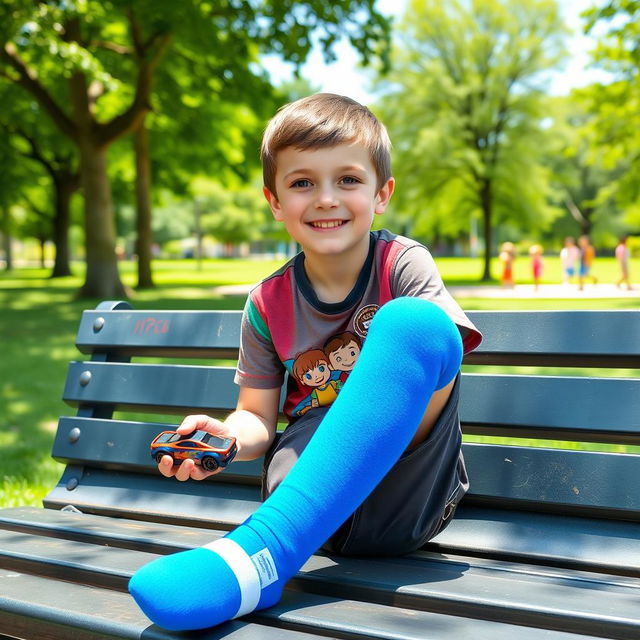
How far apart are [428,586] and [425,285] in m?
0.65

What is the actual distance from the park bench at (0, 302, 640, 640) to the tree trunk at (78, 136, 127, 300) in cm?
1397

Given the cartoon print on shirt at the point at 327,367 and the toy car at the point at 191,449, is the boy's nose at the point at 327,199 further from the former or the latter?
the toy car at the point at 191,449

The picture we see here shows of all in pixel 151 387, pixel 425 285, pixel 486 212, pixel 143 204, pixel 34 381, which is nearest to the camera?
pixel 425 285

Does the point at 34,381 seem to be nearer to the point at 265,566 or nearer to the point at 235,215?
the point at 265,566

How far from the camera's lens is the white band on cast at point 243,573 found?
160 centimetres

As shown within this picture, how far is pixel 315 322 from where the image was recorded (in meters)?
2.17

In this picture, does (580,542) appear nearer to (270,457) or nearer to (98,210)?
(270,457)

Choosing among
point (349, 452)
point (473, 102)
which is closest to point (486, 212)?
point (473, 102)

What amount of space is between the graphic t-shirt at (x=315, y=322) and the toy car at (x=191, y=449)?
0.36 m

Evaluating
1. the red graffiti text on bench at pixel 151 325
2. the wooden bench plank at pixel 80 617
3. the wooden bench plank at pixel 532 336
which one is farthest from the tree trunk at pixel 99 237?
the wooden bench plank at pixel 80 617

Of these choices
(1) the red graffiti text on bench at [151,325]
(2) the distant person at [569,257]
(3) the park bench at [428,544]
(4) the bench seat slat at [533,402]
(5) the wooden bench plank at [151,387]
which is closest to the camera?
(3) the park bench at [428,544]

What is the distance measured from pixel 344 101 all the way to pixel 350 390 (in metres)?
0.77

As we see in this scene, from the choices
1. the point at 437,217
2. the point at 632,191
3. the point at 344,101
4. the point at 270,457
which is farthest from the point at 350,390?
the point at 437,217

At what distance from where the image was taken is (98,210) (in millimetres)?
Answer: 16531
